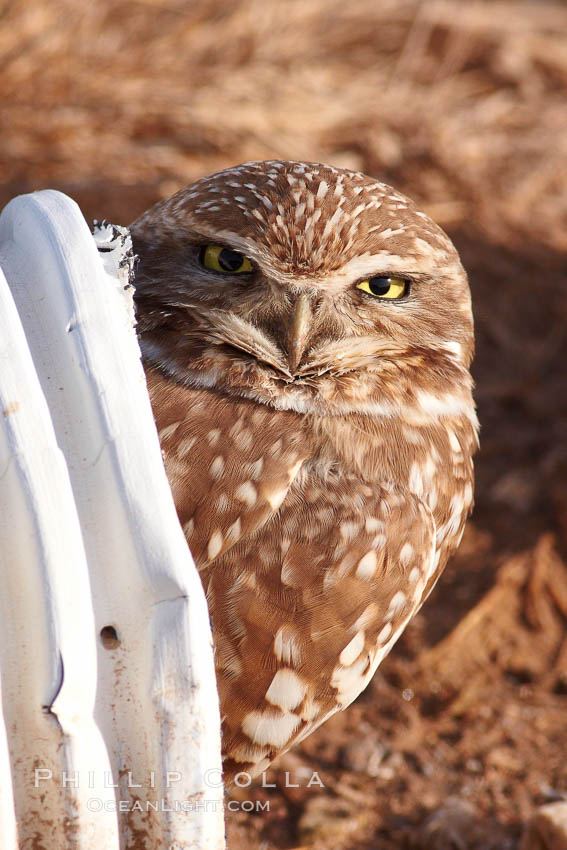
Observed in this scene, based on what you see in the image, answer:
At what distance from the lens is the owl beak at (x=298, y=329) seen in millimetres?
1756

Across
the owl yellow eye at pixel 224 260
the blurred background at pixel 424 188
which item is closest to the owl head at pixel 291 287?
the owl yellow eye at pixel 224 260

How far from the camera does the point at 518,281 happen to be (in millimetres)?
4941

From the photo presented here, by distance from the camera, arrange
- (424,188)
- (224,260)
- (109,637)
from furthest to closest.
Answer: (424,188), (224,260), (109,637)

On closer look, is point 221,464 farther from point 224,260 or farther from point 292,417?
point 224,260

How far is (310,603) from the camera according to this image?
1.72 m

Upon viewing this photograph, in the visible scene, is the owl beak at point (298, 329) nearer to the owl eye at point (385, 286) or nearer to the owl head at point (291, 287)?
the owl head at point (291, 287)

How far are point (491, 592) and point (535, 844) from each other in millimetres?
1254

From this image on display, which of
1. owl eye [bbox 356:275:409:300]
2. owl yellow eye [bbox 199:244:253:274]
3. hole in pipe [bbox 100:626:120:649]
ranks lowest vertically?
hole in pipe [bbox 100:626:120:649]

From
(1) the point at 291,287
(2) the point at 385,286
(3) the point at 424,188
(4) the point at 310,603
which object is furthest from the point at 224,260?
(3) the point at 424,188

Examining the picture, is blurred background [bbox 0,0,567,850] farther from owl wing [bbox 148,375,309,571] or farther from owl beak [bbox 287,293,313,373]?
owl beak [bbox 287,293,313,373]

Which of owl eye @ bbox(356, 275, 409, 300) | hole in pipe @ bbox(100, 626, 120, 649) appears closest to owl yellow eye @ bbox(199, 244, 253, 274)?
owl eye @ bbox(356, 275, 409, 300)

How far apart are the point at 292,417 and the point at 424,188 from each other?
12.7ft

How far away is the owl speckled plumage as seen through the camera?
1727mm

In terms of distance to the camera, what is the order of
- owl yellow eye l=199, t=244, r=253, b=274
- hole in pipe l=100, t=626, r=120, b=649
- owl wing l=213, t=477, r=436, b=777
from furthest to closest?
1. owl yellow eye l=199, t=244, r=253, b=274
2. owl wing l=213, t=477, r=436, b=777
3. hole in pipe l=100, t=626, r=120, b=649
